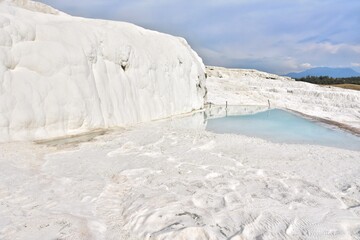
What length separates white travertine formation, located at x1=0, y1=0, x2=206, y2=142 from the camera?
809cm

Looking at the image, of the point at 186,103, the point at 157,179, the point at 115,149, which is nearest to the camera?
the point at 157,179

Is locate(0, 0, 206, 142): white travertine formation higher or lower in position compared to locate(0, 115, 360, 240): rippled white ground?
higher

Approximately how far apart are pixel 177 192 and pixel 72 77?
254 inches

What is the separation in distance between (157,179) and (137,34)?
1089cm

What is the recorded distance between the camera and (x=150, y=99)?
45.2ft

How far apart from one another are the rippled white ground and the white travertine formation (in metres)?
1.41

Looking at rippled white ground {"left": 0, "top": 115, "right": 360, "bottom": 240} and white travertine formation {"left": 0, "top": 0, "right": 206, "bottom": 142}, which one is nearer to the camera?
rippled white ground {"left": 0, "top": 115, "right": 360, "bottom": 240}

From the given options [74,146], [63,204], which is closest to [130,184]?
[63,204]

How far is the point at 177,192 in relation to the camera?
4656mm

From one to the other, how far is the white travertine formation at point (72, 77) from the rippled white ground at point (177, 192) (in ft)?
4.61

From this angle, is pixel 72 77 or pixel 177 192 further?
pixel 72 77

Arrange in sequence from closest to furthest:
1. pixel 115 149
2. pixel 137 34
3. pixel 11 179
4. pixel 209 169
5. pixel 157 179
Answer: pixel 11 179 < pixel 157 179 < pixel 209 169 < pixel 115 149 < pixel 137 34

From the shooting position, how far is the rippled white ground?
3484 mm

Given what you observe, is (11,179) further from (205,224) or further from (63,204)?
(205,224)
